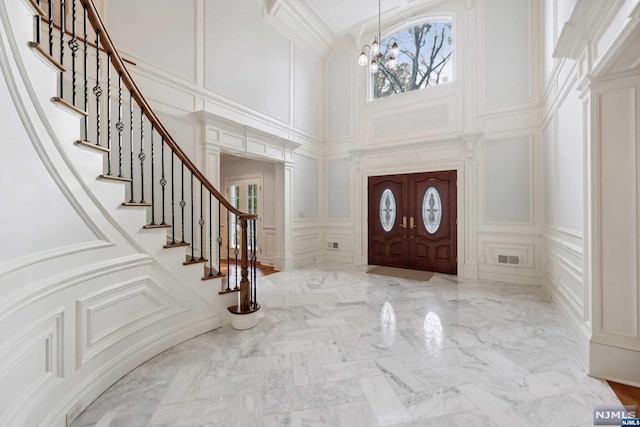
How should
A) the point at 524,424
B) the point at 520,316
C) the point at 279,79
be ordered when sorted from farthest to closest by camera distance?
the point at 279,79 < the point at 520,316 < the point at 524,424

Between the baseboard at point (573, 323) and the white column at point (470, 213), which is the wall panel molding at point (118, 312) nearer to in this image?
the baseboard at point (573, 323)

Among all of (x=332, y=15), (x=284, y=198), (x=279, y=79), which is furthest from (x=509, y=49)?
(x=284, y=198)

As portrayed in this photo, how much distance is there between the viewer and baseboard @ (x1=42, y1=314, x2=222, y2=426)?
1499mm

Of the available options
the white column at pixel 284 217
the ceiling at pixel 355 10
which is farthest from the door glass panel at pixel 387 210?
the ceiling at pixel 355 10

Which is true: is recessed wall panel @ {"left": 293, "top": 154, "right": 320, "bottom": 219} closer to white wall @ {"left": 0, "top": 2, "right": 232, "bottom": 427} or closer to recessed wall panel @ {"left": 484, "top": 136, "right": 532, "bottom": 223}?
recessed wall panel @ {"left": 484, "top": 136, "right": 532, "bottom": 223}

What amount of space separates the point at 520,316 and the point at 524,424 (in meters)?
1.95

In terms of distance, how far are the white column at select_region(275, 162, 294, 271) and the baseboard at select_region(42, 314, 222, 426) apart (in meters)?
2.78

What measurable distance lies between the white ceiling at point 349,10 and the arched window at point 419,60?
62cm

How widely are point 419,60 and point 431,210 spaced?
3.20m

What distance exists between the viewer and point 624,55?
5.77 ft

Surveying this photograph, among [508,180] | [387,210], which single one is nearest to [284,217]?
[387,210]

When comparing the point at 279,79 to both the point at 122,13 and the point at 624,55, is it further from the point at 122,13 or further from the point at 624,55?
the point at 624,55

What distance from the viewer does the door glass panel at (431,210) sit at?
5.26 metres

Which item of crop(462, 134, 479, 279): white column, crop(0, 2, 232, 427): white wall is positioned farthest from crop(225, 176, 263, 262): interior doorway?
crop(462, 134, 479, 279): white column
